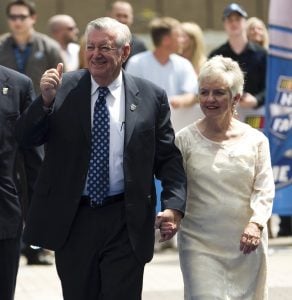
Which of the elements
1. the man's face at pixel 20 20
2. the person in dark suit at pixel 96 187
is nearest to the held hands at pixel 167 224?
the person in dark suit at pixel 96 187

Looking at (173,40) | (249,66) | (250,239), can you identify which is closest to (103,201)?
(250,239)

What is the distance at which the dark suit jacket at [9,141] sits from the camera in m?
7.37

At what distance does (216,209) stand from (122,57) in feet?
3.13

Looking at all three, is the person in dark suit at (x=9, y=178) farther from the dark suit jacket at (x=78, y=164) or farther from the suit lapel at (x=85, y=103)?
the suit lapel at (x=85, y=103)

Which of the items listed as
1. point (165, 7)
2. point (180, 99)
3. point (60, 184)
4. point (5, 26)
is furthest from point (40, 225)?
point (165, 7)

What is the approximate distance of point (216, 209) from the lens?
7156mm

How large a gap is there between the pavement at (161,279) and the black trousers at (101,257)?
297cm

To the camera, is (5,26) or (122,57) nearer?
(122,57)

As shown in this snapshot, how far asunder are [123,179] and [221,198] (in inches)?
24.1

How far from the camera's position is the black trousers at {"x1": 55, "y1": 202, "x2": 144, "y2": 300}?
6.77 meters

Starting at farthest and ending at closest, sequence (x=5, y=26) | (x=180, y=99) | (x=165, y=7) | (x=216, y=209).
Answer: (x=165, y=7), (x=5, y=26), (x=180, y=99), (x=216, y=209)

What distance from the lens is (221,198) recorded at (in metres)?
7.15

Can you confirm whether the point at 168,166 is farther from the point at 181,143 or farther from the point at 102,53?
the point at 102,53

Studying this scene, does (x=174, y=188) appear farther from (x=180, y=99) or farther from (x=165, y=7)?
(x=165, y=7)
